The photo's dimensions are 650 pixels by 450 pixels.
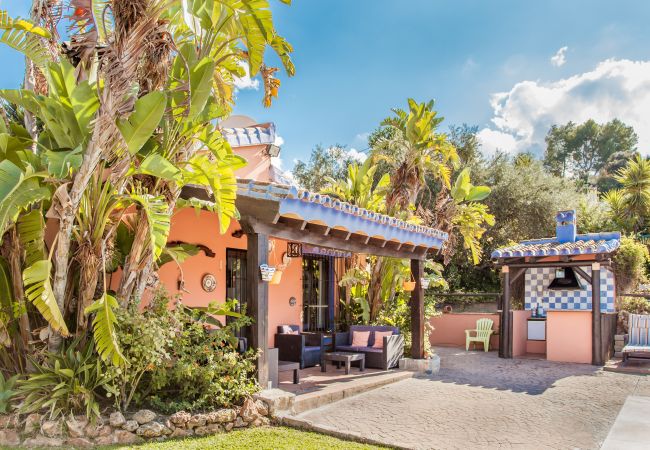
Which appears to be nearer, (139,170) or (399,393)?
(139,170)

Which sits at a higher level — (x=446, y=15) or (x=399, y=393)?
(x=446, y=15)

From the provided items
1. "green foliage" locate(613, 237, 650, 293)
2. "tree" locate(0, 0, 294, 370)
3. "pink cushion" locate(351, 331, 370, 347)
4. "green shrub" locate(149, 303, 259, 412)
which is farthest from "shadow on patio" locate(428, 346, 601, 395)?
"tree" locate(0, 0, 294, 370)

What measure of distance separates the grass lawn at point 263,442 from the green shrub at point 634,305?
42.0 feet

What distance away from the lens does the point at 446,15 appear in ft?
43.5

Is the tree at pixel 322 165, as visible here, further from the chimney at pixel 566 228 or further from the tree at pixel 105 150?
the tree at pixel 105 150

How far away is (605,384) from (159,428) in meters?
8.78

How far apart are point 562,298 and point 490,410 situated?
9.45 m

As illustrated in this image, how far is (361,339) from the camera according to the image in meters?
11.7

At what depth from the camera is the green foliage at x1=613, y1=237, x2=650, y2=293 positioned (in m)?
16.1

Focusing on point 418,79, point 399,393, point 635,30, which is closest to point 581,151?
point 418,79

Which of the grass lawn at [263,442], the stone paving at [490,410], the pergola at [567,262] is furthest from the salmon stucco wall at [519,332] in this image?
the grass lawn at [263,442]

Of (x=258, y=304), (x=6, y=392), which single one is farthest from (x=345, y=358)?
(x=6, y=392)

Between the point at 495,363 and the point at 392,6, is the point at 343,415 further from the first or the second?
the point at 392,6

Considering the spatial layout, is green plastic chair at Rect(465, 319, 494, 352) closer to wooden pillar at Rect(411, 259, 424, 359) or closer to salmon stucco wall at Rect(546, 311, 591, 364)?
salmon stucco wall at Rect(546, 311, 591, 364)
